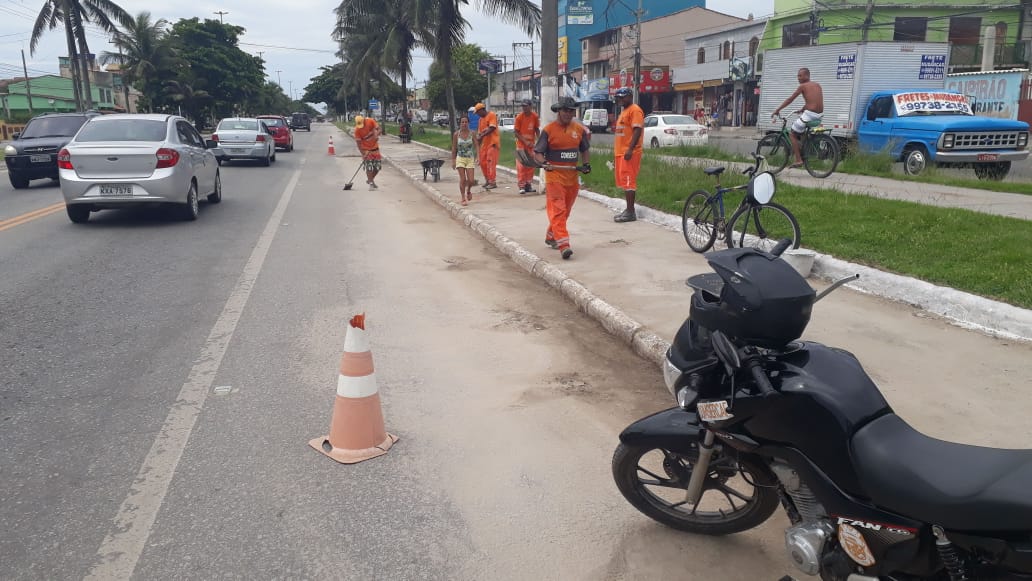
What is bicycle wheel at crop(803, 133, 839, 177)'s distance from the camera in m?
13.6

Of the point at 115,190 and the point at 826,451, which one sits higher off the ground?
the point at 115,190

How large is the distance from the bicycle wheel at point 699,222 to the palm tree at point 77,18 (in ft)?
132

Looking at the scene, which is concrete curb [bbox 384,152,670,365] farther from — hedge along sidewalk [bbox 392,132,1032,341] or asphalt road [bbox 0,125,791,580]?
hedge along sidewalk [bbox 392,132,1032,341]

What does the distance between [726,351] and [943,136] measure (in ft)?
48.2

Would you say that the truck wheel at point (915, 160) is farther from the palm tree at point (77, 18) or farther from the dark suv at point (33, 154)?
the palm tree at point (77, 18)

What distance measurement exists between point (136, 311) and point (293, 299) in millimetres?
1324

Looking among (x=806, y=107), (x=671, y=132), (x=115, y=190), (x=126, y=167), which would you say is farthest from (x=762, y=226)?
(x=671, y=132)

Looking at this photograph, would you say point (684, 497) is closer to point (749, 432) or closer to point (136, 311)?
point (749, 432)

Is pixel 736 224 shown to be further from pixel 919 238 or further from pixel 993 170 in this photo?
pixel 993 170

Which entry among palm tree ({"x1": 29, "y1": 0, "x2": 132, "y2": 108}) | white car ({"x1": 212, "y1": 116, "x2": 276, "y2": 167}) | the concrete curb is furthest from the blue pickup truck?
palm tree ({"x1": 29, "y1": 0, "x2": 132, "y2": 108})

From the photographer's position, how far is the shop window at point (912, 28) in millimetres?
42625

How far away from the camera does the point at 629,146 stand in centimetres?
1038

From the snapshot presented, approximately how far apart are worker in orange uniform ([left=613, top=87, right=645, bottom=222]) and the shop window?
39139mm

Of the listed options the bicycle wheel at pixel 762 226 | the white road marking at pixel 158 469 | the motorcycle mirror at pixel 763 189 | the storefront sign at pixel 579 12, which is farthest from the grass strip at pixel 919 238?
the storefront sign at pixel 579 12
